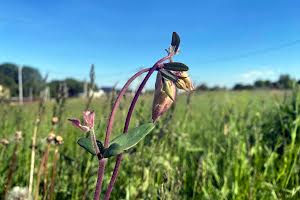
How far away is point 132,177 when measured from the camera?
6.25ft

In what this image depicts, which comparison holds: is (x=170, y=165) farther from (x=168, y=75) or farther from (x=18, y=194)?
(x=168, y=75)

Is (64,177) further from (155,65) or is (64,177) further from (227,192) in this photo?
(155,65)

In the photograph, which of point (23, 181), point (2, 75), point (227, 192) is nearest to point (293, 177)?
point (227, 192)

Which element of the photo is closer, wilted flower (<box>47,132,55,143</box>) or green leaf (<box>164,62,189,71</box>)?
green leaf (<box>164,62,189,71</box>)

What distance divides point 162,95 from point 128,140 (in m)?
0.10

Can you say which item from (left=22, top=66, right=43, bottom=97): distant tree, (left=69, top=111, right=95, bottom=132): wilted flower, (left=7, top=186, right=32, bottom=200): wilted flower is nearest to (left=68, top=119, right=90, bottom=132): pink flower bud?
(left=69, top=111, right=95, bottom=132): wilted flower

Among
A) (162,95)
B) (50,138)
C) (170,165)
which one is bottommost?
(170,165)

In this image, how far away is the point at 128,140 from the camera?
690 mm

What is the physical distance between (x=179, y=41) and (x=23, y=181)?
1417 millimetres

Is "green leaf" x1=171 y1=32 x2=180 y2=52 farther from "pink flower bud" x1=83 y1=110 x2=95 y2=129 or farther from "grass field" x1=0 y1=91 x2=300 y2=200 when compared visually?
"grass field" x1=0 y1=91 x2=300 y2=200

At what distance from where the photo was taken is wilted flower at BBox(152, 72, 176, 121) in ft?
2.30

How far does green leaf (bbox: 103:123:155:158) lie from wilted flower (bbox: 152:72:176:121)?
1.6 inches

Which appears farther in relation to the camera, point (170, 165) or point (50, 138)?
point (170, 165)

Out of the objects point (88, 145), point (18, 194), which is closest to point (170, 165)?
point (18, 194)
